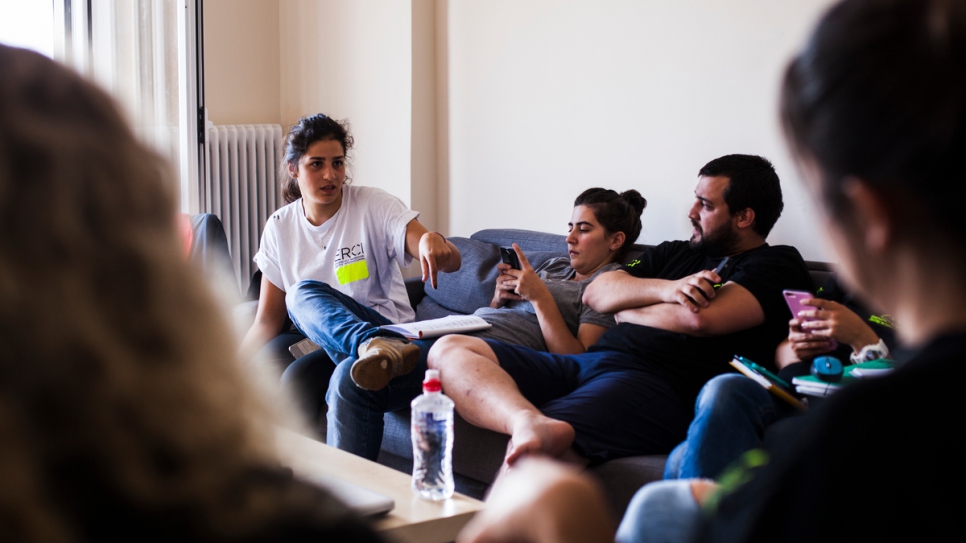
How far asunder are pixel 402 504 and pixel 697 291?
1.14 m

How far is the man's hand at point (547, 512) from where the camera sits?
2.54 feet

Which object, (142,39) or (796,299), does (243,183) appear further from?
(796,299)

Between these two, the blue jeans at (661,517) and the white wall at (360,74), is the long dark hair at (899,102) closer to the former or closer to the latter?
the blue jeans at (661,517)

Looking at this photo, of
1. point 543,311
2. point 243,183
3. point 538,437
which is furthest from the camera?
point 243,183

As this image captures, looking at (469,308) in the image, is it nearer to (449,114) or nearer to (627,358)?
(627,358)

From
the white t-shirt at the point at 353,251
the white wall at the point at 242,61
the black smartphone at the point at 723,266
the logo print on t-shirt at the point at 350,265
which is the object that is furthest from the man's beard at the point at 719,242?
the white wall at the point at 242,61

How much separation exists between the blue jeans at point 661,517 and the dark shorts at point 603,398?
106 centimetres

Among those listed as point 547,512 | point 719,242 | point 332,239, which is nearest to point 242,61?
point 332,239

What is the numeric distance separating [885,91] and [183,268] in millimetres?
462

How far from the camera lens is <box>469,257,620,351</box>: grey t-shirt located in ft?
9.04

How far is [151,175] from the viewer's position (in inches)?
20.1

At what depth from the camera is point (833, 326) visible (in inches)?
82.2

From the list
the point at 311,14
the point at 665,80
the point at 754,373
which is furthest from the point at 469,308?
the point at 311,14

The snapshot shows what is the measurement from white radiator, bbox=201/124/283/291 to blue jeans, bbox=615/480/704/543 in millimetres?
3820
